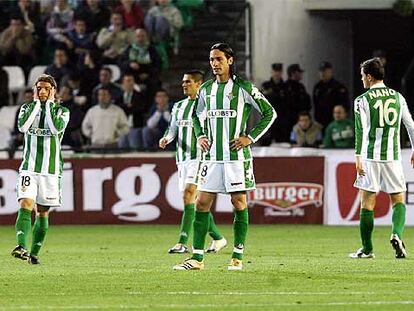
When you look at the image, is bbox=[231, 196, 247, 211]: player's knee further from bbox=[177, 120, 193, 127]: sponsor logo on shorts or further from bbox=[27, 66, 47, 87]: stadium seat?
bbox=[27, 66, 47, 87]: stadium seat

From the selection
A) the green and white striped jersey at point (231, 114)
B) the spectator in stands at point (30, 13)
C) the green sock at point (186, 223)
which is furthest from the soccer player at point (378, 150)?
the spectator in stands at point (30, 13)

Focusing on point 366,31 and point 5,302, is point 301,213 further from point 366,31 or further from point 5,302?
point 5,302

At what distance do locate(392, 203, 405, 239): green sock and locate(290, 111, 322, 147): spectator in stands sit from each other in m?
7.78

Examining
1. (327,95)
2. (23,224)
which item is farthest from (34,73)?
(23,224)

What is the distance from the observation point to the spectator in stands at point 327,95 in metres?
22.9

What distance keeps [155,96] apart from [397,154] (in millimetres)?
9689

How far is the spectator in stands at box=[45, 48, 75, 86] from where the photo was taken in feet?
78.4

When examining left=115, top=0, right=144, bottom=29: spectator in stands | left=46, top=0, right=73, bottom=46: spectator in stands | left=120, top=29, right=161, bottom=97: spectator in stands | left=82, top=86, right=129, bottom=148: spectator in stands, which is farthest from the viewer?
left=46, top=0, right=73, bottom=46: spectator in stands

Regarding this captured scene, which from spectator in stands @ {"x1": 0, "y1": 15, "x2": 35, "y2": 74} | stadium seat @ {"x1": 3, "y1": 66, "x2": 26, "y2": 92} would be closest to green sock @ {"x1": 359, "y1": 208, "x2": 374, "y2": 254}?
stadium seat @ {"x1": 3, "y1": 66, "x2": 26, "y2": 92}

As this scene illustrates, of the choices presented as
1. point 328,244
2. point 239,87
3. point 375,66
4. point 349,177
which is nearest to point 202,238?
point 239,87

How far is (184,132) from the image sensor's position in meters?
15.7

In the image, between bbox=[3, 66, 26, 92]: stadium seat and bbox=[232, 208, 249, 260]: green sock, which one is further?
bbox=[3, 66, 26, 92]: stadium seat

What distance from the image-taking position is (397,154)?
14.0 meters

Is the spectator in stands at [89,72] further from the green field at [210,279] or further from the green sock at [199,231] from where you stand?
the green sock at [199,231]
